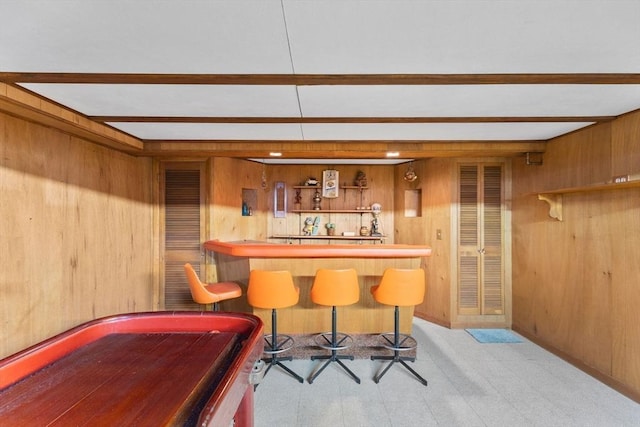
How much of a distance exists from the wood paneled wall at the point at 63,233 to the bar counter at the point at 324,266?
1.12m

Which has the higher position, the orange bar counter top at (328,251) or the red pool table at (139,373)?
the orange bar counter top at (328,251)

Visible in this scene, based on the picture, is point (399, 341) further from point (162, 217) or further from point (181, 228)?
point (162, 217)

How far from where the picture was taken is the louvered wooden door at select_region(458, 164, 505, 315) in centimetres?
366

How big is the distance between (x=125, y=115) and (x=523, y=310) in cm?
473

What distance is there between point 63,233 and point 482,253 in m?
4.54

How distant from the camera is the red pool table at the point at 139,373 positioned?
938 millimetres

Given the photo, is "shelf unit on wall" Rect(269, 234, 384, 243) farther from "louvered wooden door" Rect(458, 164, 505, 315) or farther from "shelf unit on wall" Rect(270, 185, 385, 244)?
"louvered wooden door" Rect(458, 164, 505, 315)

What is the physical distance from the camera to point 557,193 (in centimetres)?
287

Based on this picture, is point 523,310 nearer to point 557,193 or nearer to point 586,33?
point 557,193

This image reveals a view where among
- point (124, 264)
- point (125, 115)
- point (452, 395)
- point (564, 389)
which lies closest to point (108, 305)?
point (124, 264)

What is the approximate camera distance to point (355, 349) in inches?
114

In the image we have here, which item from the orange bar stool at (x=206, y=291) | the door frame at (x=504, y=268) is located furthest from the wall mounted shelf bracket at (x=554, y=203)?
the orange bar stool at (x=206, y=291)

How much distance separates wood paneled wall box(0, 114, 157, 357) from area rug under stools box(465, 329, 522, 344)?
4.12 meters

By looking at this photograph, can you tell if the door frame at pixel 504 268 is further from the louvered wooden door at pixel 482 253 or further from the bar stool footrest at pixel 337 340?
the bar stool footrest at pixel 337 340
